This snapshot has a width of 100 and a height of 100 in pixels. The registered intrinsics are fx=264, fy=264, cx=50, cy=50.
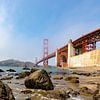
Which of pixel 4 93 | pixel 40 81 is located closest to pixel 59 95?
pixel 40 81

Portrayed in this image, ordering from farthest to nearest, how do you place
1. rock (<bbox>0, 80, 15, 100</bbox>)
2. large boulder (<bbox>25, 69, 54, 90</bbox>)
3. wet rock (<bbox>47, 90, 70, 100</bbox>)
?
1. large boulder (<bbox>25, 69, 54, 90</bbox>)
2. wet rock (<bbox>47, 90, 70, 100</bbox>)
3. rock (<bbox>0, 80, 15, 100</bbox>)

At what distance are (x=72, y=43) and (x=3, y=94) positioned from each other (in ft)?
330

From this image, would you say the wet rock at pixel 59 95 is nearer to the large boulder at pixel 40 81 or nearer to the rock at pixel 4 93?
the large boulder at pixel 40 81

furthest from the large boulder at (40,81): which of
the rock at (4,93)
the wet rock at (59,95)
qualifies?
the rock at (4,93)

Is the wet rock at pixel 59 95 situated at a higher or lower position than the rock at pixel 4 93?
lower

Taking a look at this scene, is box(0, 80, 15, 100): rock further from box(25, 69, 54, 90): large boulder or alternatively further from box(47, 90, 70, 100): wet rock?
box(25, 69, 54, 90): large boulder

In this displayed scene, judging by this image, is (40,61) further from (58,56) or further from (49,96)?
(49,96)

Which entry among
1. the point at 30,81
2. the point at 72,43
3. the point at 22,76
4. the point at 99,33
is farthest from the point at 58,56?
the point at 30,81

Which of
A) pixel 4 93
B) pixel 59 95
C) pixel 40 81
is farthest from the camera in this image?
pixel 40 81

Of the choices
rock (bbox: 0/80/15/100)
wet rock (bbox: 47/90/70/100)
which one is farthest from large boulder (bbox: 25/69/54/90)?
rock (bbox: 0/80/15/100)

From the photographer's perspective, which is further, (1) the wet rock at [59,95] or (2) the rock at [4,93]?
(1) the wet rock at [59,95]

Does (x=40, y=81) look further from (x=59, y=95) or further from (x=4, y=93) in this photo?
Result: (x=4, y=93)

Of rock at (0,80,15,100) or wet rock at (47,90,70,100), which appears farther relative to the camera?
wet rock at (47,90,70,100)

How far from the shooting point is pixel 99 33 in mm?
93062
